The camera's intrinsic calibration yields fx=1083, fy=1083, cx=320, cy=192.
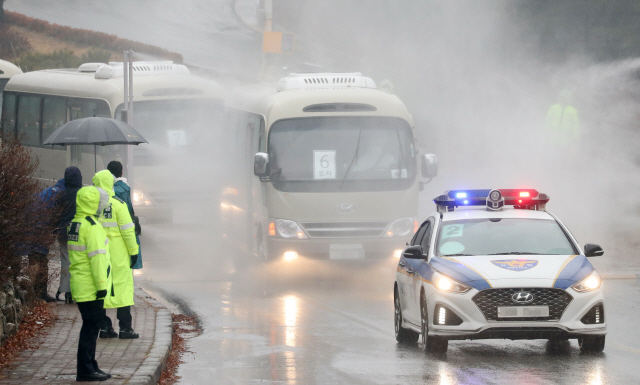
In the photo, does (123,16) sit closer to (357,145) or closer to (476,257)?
(357,145)

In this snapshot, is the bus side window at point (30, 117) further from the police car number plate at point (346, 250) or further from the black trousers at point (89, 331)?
the black trousers at point (89, 331)

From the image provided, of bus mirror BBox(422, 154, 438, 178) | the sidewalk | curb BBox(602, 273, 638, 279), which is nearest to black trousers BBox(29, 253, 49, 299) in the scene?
the sidewalk

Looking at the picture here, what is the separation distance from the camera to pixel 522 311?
32.1 feet

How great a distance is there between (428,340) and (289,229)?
7.12m

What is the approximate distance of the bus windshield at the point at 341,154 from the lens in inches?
682

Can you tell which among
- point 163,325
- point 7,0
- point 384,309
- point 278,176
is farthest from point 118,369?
point 7,0

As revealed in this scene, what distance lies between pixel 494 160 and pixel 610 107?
7.20 meters

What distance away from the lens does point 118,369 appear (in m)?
8.93

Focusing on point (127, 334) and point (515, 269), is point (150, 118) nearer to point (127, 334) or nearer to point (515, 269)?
point (127, 334)

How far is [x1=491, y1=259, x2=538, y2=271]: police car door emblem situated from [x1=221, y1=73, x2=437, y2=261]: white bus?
6.78 metres

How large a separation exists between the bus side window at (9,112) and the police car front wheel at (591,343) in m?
19.9

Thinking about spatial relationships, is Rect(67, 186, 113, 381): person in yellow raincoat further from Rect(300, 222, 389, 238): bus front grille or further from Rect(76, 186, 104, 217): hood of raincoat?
Rect(300, 222, 389, 238): bus front grille

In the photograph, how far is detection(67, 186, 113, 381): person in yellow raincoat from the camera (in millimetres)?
8281

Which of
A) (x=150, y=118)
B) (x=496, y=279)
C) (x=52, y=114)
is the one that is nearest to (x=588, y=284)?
(x=496, y=279)
